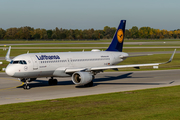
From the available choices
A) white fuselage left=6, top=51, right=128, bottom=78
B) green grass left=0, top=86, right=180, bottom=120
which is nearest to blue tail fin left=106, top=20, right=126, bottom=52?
white fuselage left=6, top=51, right=128, bottom=78

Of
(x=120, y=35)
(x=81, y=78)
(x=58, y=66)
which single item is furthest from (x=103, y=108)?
(x=120, y=35)

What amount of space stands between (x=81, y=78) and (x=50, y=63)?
4534 millimetres

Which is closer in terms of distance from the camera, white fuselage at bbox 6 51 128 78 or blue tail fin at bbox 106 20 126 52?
white fuselage at bbox 6 51 128 78

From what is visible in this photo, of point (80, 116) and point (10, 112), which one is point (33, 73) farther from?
point (80, 116)

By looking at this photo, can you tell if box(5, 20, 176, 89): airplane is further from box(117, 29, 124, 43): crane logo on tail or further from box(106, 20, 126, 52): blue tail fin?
box(117, 29, 124, 43): crane logo on tail

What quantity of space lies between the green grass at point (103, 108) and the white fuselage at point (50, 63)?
8.07 meters

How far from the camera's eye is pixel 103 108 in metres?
21.8

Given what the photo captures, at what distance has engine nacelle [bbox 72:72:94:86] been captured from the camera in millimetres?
32656

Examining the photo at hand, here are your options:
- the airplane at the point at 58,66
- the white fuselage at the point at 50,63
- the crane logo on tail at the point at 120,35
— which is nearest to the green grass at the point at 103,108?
the airplane at the point at 58,66

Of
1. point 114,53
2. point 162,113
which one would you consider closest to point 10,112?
point 162,113

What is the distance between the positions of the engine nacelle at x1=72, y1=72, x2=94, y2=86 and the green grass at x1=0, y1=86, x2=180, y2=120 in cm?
569

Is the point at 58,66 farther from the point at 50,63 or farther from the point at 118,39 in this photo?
the point at 118,39

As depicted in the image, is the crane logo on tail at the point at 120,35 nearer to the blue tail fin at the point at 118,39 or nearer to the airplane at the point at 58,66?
the blue tail fin at the point at 118,39

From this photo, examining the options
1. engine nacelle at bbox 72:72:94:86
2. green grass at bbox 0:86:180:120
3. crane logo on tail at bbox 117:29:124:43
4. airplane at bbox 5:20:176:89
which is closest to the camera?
green grass at bbox 0:86:180:120
